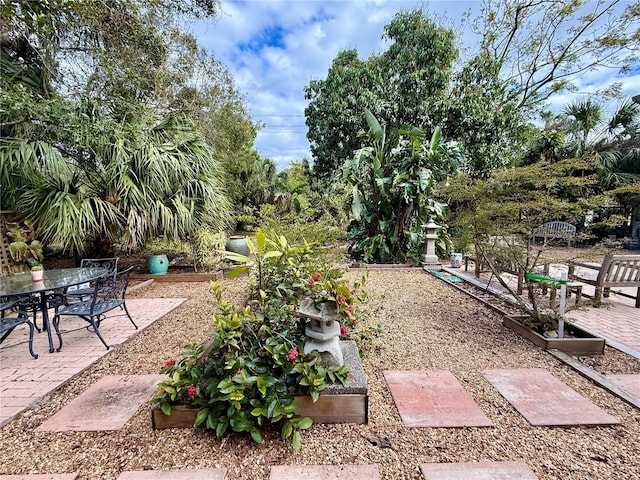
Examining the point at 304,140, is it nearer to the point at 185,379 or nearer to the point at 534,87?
the point at 534,87

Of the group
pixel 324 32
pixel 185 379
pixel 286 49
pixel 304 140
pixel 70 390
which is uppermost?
pixel 324 32

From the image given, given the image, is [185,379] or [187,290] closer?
[185,379]

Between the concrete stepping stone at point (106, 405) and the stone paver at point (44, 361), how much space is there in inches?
12.3

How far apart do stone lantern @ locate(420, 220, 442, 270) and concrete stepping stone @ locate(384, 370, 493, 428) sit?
440cm

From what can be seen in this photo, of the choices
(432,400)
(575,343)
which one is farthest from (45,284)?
(575,343)

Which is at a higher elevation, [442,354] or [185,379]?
[185,379]

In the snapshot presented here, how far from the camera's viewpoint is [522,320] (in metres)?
3.18

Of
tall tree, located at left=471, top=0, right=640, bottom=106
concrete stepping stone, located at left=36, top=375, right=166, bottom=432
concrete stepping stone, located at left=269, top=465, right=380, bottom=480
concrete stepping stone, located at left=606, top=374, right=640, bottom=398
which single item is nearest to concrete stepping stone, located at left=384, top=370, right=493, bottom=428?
concrete stepping stone, located at left=269, top=465, right=380, bottom=480

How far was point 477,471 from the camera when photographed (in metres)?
1.44

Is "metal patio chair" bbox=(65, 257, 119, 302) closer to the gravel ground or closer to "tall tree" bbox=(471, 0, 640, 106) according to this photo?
the gravel ground

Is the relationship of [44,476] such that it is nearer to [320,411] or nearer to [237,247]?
[320,411]

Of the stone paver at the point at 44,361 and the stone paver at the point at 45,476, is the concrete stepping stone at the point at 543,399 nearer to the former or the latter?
the stone paver at the point at 45,476

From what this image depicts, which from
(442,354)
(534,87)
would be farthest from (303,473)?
(534,87)

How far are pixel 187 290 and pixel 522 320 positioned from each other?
482 cm
